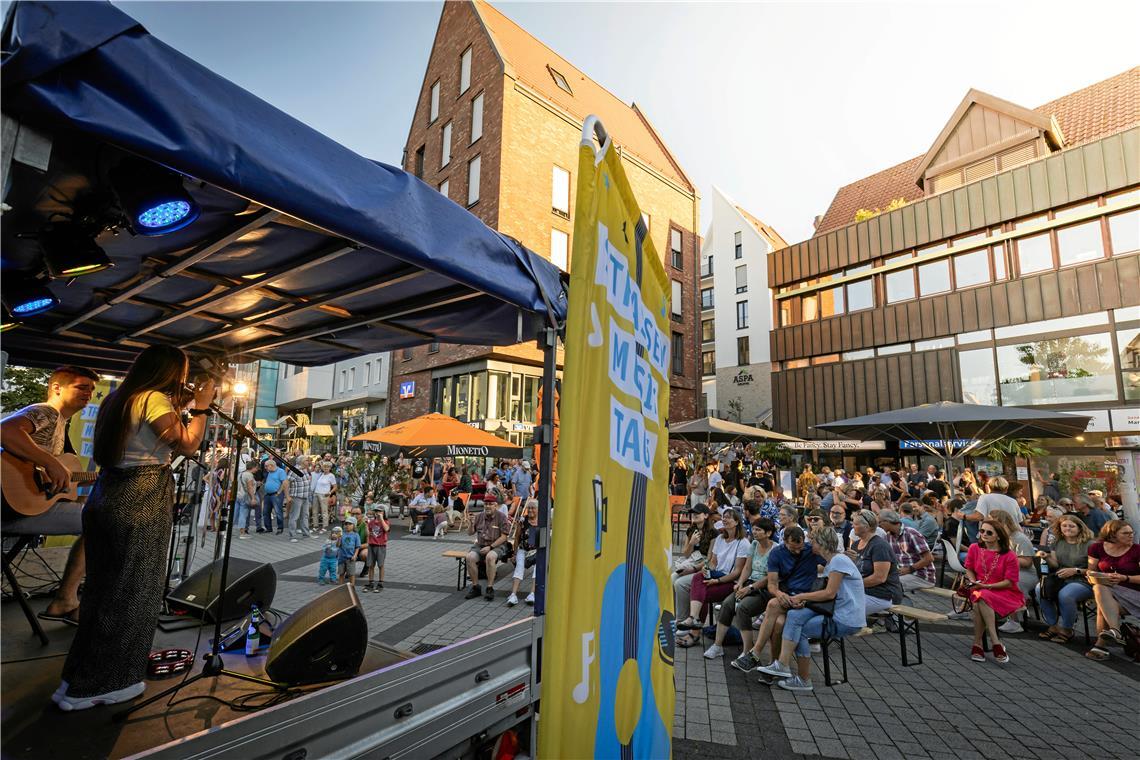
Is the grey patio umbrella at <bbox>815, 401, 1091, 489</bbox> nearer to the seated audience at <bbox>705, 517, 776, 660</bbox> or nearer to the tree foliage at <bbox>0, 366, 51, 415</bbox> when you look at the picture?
the seated audience at <bbox>705, 517, 776, 660</bbox>

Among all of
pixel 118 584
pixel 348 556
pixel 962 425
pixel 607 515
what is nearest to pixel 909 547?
pixel 962 425

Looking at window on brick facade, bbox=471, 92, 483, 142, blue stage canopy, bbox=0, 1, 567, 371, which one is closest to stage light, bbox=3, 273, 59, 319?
blue stage canopy, bbox=0, 1, 567, 371

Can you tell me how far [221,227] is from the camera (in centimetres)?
254

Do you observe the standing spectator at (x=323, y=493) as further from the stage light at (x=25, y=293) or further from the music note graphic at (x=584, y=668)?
the music note graphic at (x=584, y=668)

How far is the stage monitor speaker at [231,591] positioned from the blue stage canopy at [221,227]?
1897 mm

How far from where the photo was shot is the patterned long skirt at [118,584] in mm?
2629

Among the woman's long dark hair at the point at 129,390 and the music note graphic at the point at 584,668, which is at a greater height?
the woman's long dark hair at the point at 129,390

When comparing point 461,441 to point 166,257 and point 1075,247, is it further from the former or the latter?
point 1075,247

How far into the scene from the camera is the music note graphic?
1424 millimetres

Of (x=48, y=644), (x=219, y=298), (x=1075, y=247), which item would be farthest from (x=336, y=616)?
(x=1075, y=247)

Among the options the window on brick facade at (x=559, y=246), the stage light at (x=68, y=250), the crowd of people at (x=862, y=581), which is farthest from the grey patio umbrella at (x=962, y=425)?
the window on brick facade at (x=559, y=246)

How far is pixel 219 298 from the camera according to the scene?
3395 millimetres

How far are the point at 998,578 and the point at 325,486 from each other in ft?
49.1

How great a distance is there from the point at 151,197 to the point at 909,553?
9.15 meters
